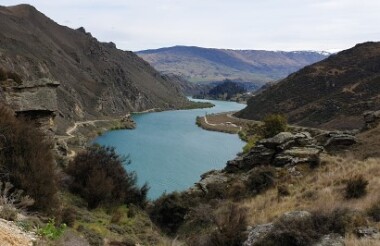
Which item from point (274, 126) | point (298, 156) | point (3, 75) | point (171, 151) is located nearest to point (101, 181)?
point (3, 75)

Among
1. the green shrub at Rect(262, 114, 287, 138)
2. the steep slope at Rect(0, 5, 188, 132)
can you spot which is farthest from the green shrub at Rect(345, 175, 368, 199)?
the steep slope at Rect(0, 5, 188, 132)

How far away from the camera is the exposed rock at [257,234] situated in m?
10.5

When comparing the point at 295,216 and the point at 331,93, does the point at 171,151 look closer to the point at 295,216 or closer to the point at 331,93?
the point at 331,93

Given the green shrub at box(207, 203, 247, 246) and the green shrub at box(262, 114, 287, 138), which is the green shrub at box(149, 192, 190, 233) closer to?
the green shrub at box(207, 203, 247, 246)

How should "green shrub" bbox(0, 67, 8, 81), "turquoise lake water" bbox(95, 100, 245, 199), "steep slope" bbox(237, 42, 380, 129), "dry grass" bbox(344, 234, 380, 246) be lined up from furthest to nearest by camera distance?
"steep slope" bbox(237, 42, 380, 129) < "turquoise lake water" bbox(95, 100, 245, 199) < "green shrub" bbox(0, 67, 8, 81) < "dry grass" bbox(344, 234, 380, 246)

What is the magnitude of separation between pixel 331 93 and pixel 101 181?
287 feet

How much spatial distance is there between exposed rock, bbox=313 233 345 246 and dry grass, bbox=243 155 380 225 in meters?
1.27

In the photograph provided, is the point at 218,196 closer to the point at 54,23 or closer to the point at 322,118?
the point at 322,118

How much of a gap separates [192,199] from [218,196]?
133 centimetres

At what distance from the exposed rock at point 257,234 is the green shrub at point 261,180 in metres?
10.6

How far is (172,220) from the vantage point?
898 inches

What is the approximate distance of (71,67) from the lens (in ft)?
412

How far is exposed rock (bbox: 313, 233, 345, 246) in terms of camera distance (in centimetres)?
898

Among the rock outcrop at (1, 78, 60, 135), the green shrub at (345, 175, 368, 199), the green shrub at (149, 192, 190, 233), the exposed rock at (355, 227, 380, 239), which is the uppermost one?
the rock outcrop at (1, 78, 60, 135)
